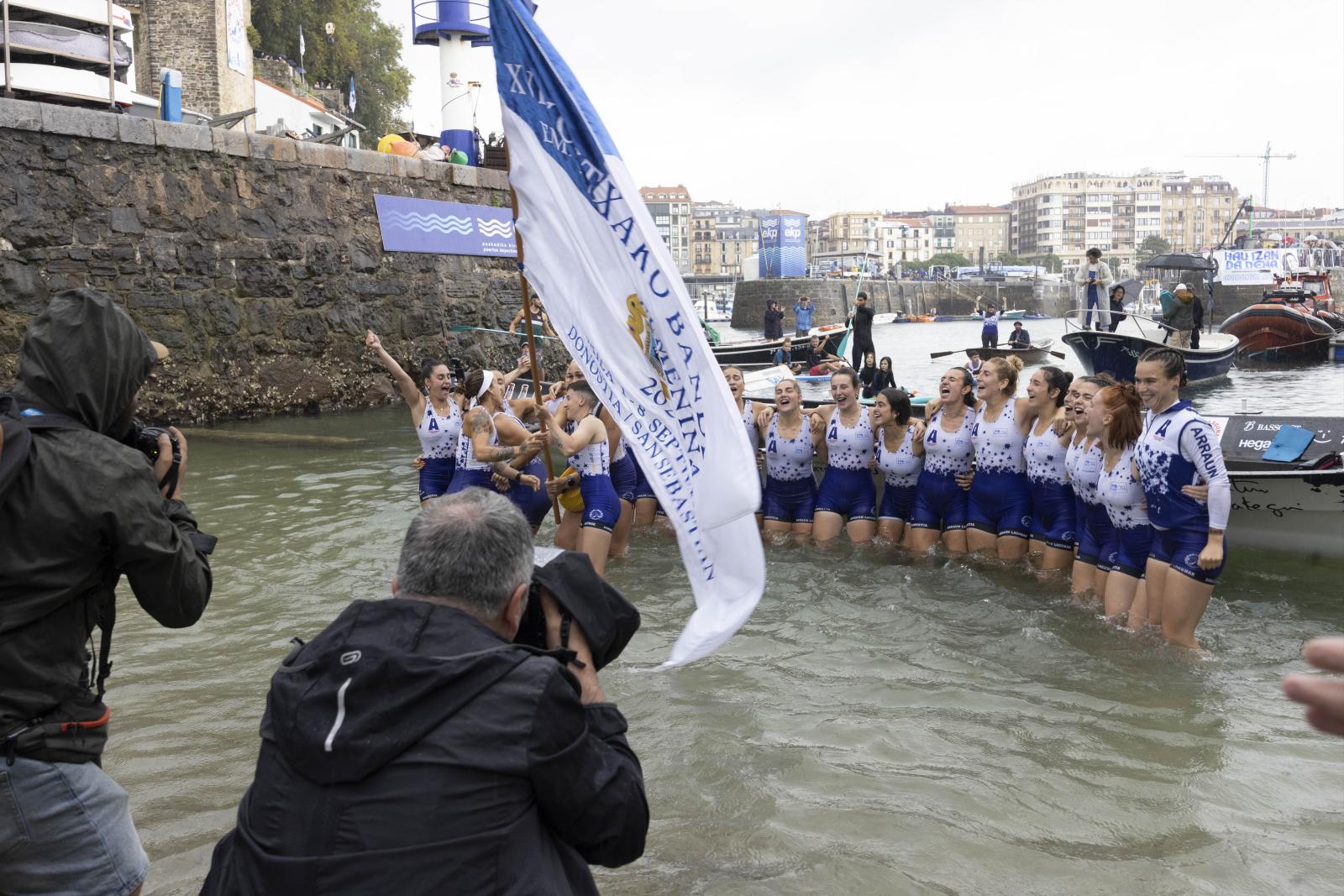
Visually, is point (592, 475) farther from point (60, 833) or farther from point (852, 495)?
point (60, 833)

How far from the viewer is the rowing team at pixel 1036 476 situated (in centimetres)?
610

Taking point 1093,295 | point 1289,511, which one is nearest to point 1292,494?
point 1289,511

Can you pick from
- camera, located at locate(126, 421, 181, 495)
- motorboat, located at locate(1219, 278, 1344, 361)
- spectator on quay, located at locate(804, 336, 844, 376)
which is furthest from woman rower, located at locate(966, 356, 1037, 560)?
motorboat, located at locate(1219, 278, 1344, 361)

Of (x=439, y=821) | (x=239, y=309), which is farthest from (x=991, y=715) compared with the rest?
(x=239, y=309)

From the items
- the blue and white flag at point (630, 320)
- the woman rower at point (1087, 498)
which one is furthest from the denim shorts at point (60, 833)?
the woman rower at point (1087, 498)

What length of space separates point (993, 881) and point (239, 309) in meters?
15.4

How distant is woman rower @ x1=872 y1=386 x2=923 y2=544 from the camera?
22.4 ft

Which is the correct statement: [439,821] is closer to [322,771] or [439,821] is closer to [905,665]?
[322,771]

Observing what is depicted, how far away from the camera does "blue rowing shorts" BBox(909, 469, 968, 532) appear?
8.66m

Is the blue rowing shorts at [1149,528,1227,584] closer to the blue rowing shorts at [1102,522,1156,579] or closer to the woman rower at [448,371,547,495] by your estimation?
the blue rowing shorts at [1102,522,1156,579]

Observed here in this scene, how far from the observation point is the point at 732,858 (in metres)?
4.24

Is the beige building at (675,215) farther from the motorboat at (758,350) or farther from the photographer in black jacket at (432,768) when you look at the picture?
the photographer in black jacket at (432,768)

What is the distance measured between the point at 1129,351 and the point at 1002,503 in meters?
14.5

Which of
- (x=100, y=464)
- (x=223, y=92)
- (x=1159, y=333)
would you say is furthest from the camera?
(x=223, y=92)
